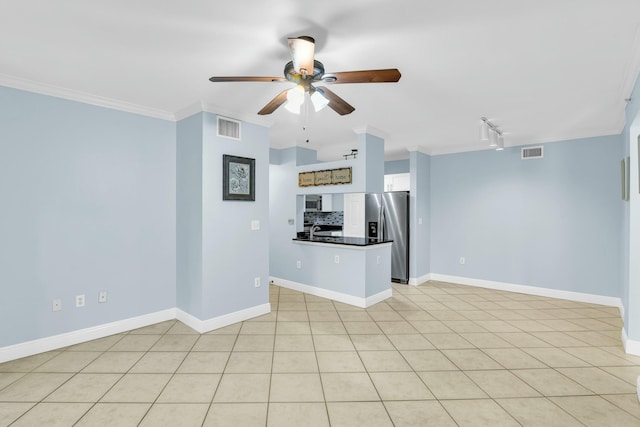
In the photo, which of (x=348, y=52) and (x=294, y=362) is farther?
(x=294, y=362)

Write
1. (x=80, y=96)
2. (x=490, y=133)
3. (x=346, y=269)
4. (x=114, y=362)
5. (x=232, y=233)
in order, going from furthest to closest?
(x=346, y=269)
(x=490, y=133)
(x=232, y=233)
(x=80, y=96)
(x=114, y=362)

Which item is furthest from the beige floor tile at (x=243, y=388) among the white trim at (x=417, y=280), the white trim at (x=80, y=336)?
the white trim at (x=417, y=280)

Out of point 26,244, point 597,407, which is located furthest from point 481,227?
point 26,244

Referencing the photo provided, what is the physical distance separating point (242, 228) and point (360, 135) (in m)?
2.13

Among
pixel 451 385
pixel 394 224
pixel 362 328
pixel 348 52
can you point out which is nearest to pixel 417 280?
pixel 394 224

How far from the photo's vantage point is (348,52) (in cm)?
228

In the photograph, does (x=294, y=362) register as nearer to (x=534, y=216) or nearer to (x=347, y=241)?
(x=347, y=241)

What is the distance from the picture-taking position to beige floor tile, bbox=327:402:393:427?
6.45 ft

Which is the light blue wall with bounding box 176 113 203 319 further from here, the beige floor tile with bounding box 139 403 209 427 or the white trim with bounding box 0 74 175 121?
the beige floor tile with bounding box 139 403 209 427

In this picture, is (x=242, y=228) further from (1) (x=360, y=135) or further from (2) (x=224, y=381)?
(1) (x=360, y=135)

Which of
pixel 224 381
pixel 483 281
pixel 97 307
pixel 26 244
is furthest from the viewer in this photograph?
pixel 483 281

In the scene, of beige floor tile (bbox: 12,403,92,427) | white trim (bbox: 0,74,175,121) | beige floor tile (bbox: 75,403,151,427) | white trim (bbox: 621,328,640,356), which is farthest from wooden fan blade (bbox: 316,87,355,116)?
white trim (bbox: 621,328,640,356)

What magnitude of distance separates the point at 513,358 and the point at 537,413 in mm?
846

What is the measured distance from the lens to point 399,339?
3.26 metres
